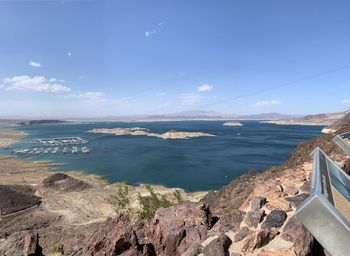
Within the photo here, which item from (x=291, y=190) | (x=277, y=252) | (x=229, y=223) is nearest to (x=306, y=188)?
(x=291, y=190)

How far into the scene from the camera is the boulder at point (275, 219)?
32.1 ft

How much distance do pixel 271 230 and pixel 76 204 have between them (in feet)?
114

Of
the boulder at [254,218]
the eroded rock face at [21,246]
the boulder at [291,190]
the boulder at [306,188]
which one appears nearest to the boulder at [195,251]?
the boulder at [254,218]

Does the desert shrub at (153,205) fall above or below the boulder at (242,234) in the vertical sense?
below

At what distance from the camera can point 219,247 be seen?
31.7ft

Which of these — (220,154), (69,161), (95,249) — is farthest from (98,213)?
(220,154)

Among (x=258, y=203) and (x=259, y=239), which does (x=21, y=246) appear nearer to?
(x=258, y=203)

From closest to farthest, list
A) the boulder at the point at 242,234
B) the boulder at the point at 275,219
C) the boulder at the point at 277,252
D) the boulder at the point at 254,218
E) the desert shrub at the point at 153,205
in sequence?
the boulder at the point at 277,252 → the boulder at the point at 275,219 → the boulder at the point at 242,234 → the boulder at the point at 254,218 → the desert shrub at the point at 153,205

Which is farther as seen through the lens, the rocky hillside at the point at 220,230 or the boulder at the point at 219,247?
the boulder at the point at 219,247

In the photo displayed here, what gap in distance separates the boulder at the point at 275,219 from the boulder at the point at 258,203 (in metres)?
0.83

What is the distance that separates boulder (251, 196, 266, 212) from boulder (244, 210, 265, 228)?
0.32 meters

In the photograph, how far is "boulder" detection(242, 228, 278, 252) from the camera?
904cm

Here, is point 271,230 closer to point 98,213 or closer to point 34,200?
point 98,213

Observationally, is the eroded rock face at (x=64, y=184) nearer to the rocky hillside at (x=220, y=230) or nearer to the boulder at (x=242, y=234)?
the rocky hillside at (x=220, y=230)
